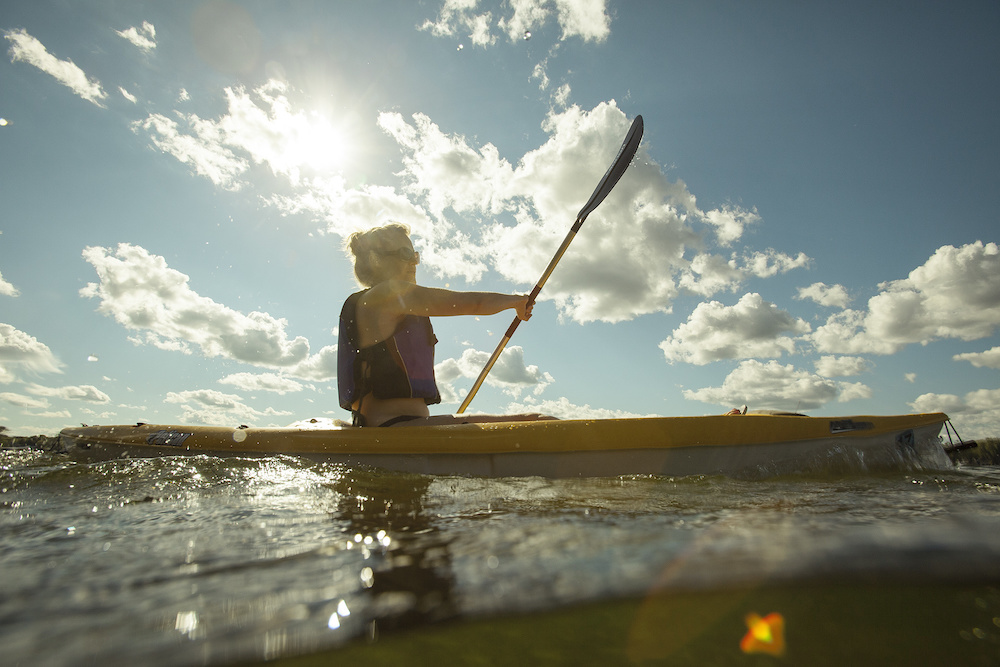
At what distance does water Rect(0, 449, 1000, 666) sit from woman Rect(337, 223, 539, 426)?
190cm

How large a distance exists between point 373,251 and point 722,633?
3352mm

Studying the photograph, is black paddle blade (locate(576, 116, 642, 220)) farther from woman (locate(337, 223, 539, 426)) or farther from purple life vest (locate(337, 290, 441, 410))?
purple life vest (locate(337, 290, 441, 410))

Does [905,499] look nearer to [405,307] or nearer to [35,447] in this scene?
[405,307]

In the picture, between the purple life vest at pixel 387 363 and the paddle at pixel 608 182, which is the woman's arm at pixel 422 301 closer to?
the purple life vest at pixel 387 363

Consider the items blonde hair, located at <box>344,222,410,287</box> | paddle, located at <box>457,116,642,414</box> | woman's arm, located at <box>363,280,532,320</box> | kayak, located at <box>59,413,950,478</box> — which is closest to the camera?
kayak, located at <box>59,413,950,478</box>

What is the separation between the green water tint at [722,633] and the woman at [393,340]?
2523 millimetres

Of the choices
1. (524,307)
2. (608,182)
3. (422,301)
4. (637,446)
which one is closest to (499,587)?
(637,446)

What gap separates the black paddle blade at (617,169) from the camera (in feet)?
17.8

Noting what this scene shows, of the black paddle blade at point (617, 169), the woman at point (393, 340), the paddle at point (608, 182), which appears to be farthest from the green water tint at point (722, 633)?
the black paddle blade at point (617, 169)

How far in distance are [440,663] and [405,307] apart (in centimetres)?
271

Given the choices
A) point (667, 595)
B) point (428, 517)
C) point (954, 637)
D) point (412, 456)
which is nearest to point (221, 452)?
point (412, 456)

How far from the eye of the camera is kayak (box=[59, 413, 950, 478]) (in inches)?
106

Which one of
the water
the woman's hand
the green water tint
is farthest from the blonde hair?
the green water tint

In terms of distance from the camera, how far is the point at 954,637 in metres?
0.62
